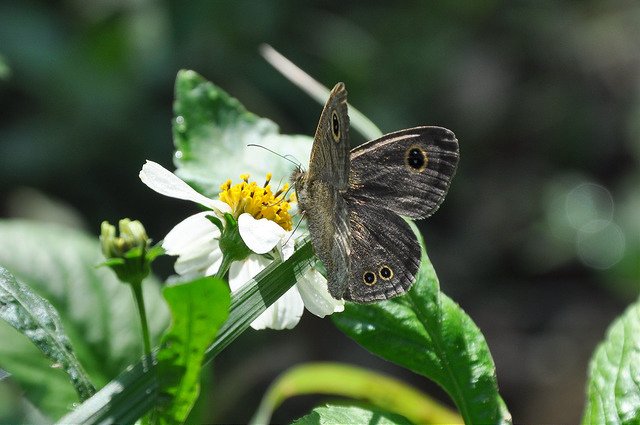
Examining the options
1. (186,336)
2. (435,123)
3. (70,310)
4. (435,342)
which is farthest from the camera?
(435,123)

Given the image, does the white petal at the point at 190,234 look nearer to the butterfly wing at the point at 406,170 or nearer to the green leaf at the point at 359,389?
the butterfly wing at the point at 406,170

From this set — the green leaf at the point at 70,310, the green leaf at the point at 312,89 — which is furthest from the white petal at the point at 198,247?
the green leaf at the point at 312,89

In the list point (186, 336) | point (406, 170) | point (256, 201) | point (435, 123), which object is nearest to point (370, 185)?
point (406, 170)

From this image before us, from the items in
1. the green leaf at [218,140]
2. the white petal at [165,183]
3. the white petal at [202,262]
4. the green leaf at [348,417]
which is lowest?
the green leaf at [348,417]

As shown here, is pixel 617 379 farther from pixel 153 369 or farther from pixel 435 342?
pixel 153 369

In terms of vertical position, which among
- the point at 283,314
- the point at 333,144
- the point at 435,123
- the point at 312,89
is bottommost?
the point at 283,314

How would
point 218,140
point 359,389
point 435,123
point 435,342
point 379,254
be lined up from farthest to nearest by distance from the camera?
point 435,123, point 359,389, point 218,140, point 379,254, point 435,342

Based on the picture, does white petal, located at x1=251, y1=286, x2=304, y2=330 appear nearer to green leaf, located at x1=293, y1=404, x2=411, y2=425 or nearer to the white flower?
the white flower

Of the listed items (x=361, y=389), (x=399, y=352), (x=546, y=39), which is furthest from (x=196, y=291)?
(x=546, y=39)
